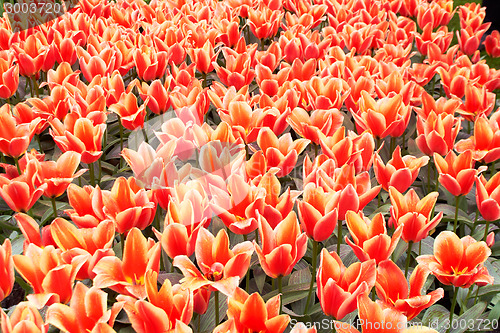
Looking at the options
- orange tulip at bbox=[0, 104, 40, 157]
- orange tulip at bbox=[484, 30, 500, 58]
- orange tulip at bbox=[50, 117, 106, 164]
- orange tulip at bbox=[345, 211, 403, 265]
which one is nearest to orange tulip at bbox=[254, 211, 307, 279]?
orange tulip at bbox=[345, 211, 403, 265]

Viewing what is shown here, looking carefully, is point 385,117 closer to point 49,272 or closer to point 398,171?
point 398,171

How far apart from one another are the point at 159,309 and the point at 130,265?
0.21m

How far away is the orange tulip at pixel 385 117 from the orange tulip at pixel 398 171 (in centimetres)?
24

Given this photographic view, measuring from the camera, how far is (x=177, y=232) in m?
1.23

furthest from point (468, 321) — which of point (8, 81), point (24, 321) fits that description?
point (8, 81)

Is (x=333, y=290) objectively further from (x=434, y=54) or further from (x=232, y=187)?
(x=434, y=54)

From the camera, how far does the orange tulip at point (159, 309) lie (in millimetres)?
1008

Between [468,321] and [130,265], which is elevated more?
[130,265]

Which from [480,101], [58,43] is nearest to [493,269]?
[480,101]

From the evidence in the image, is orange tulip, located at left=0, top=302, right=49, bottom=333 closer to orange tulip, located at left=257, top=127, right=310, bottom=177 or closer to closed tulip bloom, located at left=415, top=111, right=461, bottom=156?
orange tulip, located at left=257, top=127, right=310, bottom=177

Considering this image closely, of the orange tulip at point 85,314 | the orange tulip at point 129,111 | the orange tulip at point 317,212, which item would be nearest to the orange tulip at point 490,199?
the orange tulip at point 317,212

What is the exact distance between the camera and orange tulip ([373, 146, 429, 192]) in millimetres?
1510

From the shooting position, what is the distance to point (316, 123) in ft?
6.00

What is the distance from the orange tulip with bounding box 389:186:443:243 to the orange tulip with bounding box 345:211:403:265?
0.23 ft
